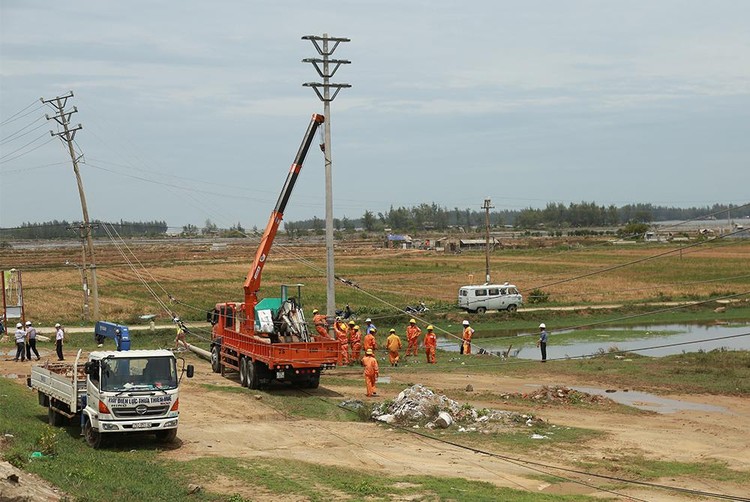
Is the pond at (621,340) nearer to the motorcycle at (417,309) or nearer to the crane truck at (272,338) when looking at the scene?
the motorcycle at (417,309)

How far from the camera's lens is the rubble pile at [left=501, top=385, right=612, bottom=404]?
26906 mm

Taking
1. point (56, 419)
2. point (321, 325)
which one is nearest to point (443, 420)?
point (321, 325)

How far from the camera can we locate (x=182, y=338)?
39344mm

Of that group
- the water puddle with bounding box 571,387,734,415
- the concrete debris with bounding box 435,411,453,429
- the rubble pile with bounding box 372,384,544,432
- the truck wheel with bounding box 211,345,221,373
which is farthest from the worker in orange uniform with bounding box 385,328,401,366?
the concrete debris with bounding box 435,411,453,429

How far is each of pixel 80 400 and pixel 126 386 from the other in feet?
6.27

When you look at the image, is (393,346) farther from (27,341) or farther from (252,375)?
(27,341)

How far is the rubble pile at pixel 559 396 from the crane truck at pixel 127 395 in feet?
36.9

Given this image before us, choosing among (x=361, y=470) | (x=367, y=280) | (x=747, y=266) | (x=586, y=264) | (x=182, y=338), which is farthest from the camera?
(x=586, y=264)

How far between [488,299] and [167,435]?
37817 mm

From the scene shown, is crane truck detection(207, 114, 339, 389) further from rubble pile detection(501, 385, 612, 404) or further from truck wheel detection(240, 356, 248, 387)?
rubble pile detection(501, 385, 612, 404)

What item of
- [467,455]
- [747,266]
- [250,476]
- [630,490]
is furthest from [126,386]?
[747,266]

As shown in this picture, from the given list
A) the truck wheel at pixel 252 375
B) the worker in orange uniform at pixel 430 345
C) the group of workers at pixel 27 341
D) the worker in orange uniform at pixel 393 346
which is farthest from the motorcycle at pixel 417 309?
the truck wheel at pixel 252 375

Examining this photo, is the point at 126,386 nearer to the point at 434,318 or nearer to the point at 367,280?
the point at 434,318

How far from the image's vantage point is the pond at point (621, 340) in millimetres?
41750
